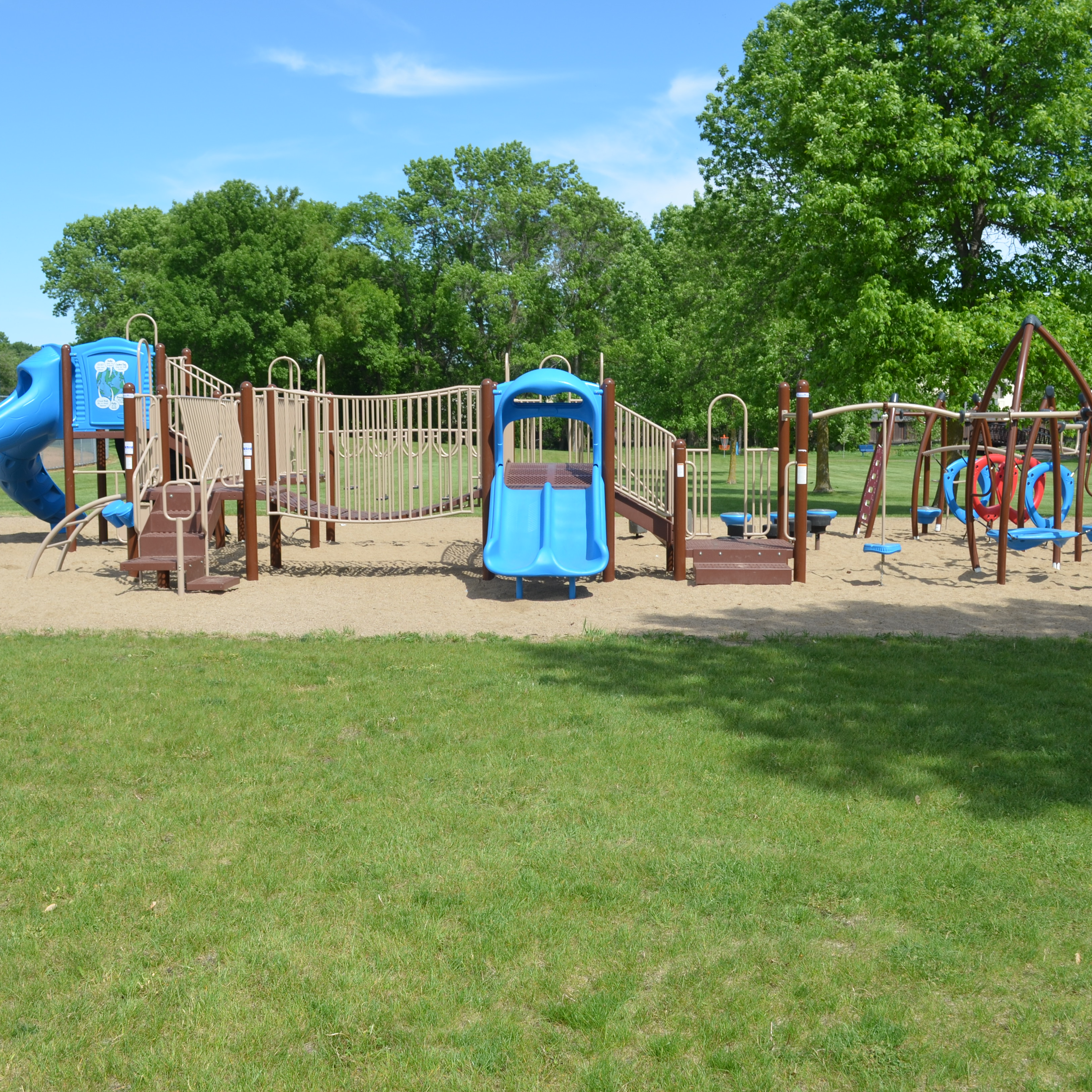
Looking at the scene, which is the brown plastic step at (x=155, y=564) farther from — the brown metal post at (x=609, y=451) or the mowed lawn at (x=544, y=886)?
the brown metal post at (x=609, y=451)

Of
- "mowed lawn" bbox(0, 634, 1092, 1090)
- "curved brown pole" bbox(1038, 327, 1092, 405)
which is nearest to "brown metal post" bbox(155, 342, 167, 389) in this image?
"mowed lawn" bbox(0, 634, 1092, 1090)

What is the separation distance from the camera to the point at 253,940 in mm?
4254

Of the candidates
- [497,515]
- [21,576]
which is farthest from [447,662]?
[21,576]

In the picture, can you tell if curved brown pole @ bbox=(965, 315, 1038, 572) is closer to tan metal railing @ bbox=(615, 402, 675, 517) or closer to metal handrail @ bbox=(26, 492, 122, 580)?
tan metal railing @ bbox=(615, 402, 675, 517)

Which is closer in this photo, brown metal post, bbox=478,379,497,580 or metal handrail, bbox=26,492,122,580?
metal handrail, bbox=26,492,122,580

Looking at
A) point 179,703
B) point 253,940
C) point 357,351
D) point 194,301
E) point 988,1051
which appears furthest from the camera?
point 357,351

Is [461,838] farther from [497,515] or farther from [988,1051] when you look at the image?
[497,515]

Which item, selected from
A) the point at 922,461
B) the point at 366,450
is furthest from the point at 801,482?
the point at 922,461

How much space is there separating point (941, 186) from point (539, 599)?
1404cm

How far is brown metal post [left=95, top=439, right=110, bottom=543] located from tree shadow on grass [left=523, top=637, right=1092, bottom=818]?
11.6 m

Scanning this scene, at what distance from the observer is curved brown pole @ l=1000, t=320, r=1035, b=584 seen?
540 inches

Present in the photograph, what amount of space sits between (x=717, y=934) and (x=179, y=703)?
4.72 m

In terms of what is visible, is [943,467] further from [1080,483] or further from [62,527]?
[62,527]

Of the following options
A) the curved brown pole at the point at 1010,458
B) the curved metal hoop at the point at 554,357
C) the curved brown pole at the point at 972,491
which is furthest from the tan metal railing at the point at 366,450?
the curved brown pole at the point at 1010,458
